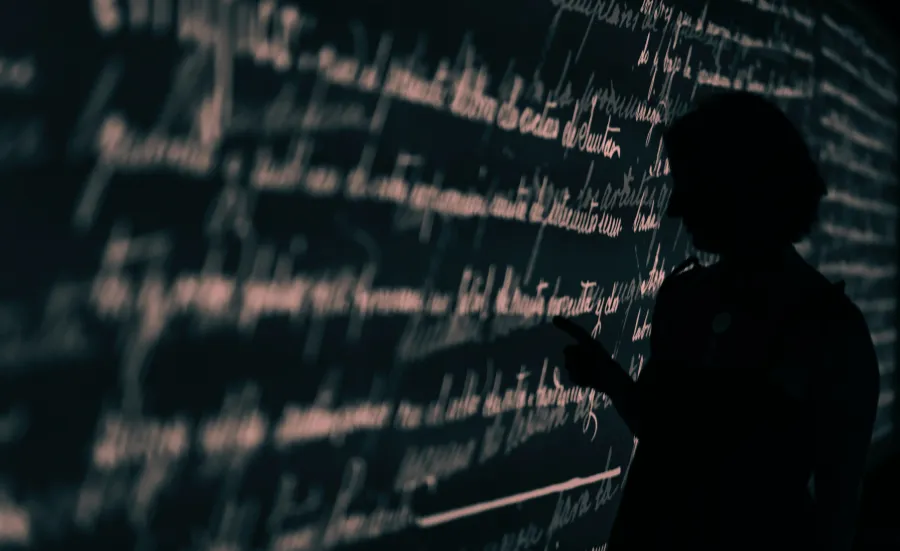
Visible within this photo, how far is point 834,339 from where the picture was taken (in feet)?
3.48

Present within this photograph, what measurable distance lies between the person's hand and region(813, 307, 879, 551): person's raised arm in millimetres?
282

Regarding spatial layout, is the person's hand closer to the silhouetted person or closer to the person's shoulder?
the silhouetted person

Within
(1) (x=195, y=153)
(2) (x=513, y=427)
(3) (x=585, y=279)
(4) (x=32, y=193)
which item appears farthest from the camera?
(3) (x=585, y=279)

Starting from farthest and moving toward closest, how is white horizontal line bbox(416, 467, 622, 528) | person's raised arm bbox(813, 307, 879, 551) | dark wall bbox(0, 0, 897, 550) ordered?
white horizontal line bbox(416, 467, 622, 528) < person's raised arm bbox(813, 307, 879, 551) < dark wall bbox(0, 0, 897, 550)

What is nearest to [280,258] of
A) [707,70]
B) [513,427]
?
[513,427]

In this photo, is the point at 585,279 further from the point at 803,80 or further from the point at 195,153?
the point at 803,80

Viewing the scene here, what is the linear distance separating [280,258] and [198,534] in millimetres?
302

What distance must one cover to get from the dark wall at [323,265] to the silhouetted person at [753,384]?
0.75 ft

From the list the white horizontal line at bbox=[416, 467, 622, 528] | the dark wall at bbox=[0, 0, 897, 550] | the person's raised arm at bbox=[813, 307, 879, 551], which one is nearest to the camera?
the dark wall at bbox=[0, 0, 897, 550]

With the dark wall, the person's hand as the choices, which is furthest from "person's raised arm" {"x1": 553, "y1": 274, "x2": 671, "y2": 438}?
the dark wall

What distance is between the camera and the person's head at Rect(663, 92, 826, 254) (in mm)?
1138

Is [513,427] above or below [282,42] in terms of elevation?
below

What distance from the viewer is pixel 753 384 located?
1.12m

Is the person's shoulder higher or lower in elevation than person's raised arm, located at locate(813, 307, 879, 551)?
higher
